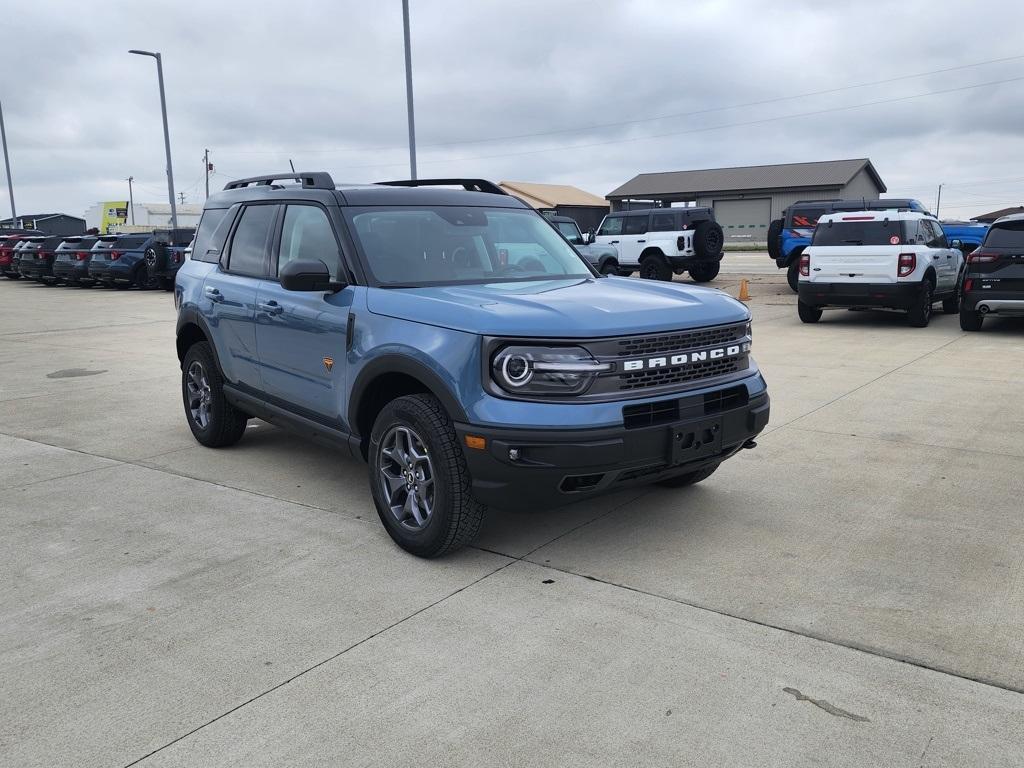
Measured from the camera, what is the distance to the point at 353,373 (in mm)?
4562

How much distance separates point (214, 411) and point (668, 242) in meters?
17.5

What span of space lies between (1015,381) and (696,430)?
20.5 ft

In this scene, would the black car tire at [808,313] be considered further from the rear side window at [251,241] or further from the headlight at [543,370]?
the headlight at [543,370]

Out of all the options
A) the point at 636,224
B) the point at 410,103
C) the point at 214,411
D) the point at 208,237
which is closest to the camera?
the point at 214,411

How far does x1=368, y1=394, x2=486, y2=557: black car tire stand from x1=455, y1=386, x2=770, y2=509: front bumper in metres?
0.11

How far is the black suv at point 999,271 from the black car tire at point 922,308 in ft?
2.86

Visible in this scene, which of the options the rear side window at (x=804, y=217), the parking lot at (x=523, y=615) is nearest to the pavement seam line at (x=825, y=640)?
the parking lot at (x=523, y=615)

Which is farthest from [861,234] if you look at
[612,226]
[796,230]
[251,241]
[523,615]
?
[523,615]

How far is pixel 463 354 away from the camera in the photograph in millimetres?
3918

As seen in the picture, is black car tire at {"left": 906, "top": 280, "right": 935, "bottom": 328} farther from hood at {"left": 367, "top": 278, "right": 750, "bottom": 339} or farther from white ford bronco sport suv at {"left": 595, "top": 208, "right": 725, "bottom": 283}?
hood at {"left": 367, "top": 278, "right": 750, "bottom": 339}

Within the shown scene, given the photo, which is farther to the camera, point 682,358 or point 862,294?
point 862,294

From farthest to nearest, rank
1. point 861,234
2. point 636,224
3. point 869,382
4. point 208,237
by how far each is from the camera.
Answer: point 636,224, point 861,234, point 869,382, point 208,237

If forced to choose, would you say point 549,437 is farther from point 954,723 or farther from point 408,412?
point 954,723

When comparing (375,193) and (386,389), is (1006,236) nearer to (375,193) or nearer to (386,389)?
(375,193)
